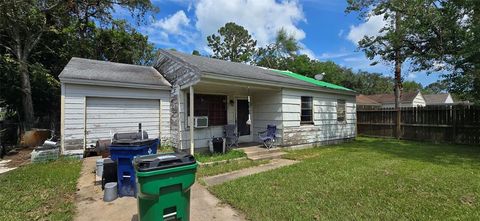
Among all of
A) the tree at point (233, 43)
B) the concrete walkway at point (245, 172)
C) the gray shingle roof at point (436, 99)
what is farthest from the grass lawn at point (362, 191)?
the gray shingle roof at point (436, 99)

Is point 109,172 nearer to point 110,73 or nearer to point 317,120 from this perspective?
point 110,73

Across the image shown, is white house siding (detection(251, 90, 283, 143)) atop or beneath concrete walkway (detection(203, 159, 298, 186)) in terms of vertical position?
atop

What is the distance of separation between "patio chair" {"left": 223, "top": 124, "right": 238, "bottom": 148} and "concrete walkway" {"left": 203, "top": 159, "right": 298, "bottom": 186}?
6.13 ft

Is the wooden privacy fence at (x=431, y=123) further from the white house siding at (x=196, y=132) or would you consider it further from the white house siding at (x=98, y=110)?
the white house siding at (x=98, y=110)

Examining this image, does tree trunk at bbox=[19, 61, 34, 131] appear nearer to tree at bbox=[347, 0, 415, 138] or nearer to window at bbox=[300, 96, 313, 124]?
window at bbox=[300, 96, 313, 124]

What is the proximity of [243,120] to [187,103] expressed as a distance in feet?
8.80

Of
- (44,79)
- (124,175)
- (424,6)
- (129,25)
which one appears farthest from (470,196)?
(129,25)

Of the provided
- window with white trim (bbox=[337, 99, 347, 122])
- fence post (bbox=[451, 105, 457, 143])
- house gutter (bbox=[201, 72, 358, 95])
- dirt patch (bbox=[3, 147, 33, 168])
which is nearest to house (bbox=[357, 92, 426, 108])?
fence post (bbox=[451, 105, 457, 143])

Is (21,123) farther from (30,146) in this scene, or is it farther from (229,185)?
(229,185)

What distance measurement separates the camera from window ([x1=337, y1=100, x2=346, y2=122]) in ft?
38.5

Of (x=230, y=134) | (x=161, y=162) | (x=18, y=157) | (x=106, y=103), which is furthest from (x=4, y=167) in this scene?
(x=161, y=162)

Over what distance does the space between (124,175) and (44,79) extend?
1066 cm

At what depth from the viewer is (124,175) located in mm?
4551

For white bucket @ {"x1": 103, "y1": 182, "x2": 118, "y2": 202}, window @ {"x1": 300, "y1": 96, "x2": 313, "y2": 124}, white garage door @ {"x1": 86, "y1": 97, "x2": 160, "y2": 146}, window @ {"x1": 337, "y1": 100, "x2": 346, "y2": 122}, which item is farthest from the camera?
window @ {"x1": 337, "y1": 100, "x2": 346, "y2": 122}
